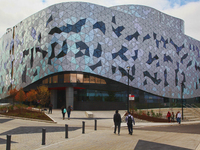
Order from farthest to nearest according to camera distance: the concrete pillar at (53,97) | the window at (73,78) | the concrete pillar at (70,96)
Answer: the concrete pillar at (53,97) → the window at (73,78) → the concrete pillar at (70,96)

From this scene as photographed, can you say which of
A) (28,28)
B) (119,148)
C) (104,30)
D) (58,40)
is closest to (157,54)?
(104,30)

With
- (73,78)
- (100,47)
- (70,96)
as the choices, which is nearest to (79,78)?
(73,78)

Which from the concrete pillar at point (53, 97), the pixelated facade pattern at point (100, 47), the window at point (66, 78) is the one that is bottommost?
the concrete pillar at point (53, 97)

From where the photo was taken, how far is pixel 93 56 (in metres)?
49.3

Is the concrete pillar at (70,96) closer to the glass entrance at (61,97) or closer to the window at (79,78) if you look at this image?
the window at (79,78)

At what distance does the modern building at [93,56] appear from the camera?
48.2 meters

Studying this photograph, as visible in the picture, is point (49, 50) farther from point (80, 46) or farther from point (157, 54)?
point (157, 54)

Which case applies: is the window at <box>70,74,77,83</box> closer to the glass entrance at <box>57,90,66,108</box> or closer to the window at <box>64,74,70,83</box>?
the window at <box>64,74,70,83</box>

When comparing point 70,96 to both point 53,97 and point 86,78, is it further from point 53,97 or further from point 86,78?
point 53,97

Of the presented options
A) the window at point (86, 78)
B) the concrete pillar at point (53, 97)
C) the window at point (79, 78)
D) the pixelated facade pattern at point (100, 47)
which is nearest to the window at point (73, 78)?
the window at point (79, 78)

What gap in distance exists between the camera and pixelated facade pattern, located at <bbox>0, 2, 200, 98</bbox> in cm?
4869

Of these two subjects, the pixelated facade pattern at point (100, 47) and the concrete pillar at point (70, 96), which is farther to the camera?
the pixelated facade pattern at point (100, 47)

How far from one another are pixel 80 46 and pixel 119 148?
39.9m

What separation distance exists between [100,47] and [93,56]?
306cm
